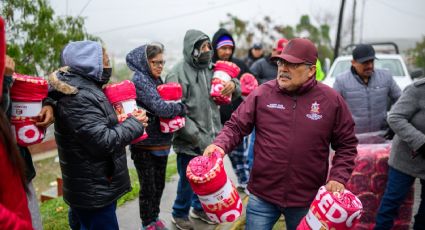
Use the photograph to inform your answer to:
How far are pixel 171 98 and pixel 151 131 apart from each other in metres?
0.38

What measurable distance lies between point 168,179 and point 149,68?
9.34 ft

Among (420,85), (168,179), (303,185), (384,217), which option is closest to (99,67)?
(303,185)

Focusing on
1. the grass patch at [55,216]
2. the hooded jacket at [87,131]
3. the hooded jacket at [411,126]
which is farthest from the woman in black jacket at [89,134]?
the hooded jacket at [411,126]

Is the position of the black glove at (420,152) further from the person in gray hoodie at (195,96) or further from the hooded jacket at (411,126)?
the person in gray hoodie at (195,96)

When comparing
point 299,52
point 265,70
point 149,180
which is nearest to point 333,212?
point 299,52

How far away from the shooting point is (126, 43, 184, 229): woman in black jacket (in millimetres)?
3418

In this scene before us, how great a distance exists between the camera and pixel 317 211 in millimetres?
2406

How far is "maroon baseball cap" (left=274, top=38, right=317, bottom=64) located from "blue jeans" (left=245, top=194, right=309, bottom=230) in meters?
1.06

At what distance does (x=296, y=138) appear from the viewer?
8.86 feet

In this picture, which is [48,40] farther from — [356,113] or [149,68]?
[356,113]

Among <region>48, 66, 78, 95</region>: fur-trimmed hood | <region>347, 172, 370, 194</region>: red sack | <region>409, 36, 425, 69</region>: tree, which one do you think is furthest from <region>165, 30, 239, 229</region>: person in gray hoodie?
<region>409, 36, 425, 69</region>: tree

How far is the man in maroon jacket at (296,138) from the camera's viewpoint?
8.89 ft

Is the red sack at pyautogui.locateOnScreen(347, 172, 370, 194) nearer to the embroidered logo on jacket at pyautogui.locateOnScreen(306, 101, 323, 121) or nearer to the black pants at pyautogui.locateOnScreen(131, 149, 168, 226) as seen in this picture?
the embroidered logo on jacket at pyautogui.locateOnScreen(306, 101, 323, 121)

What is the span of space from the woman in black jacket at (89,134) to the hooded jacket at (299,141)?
0.74m
